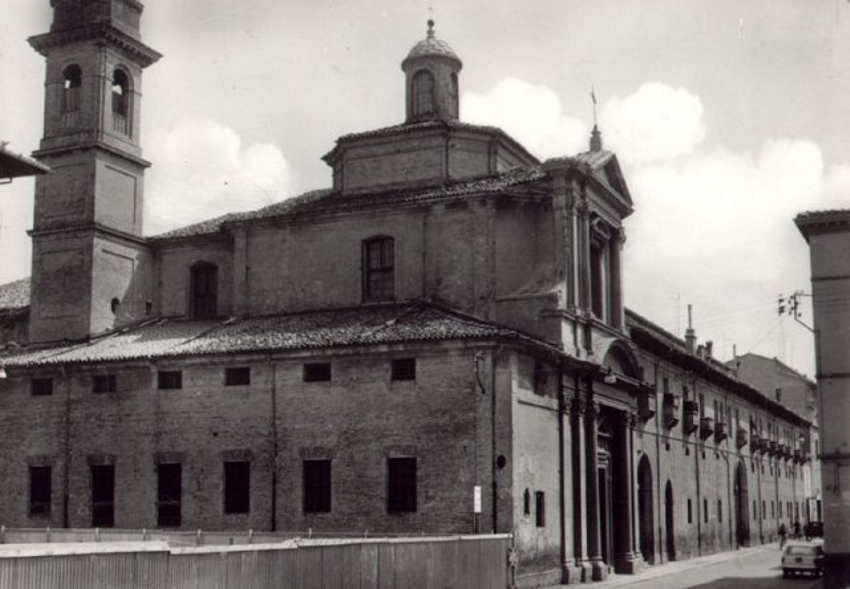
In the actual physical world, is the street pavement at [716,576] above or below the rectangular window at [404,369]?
below

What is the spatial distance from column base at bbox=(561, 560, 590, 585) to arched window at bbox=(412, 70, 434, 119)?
52.8ft

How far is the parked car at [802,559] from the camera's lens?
3619cm

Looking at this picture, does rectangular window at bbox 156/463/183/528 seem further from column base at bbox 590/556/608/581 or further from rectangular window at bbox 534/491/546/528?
column base at bbox 590/556/608/581

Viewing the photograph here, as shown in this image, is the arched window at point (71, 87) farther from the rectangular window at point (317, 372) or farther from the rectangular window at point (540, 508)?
the rectangular window at point (540, 508)

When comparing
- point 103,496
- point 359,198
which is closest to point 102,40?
point 359,198

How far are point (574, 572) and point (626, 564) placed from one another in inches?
225

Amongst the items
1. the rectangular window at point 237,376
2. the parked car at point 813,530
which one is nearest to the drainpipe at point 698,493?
the parked car at point 813,530

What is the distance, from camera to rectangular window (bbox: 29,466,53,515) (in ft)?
119

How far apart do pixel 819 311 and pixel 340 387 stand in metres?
13.3

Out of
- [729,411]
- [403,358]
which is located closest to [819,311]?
[403,358]

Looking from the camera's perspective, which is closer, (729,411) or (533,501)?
(533,501)

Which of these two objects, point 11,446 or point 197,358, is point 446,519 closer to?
point 197,358

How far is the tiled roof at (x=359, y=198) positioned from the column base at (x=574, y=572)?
1136 centimetres

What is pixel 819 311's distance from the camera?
3170 cm
